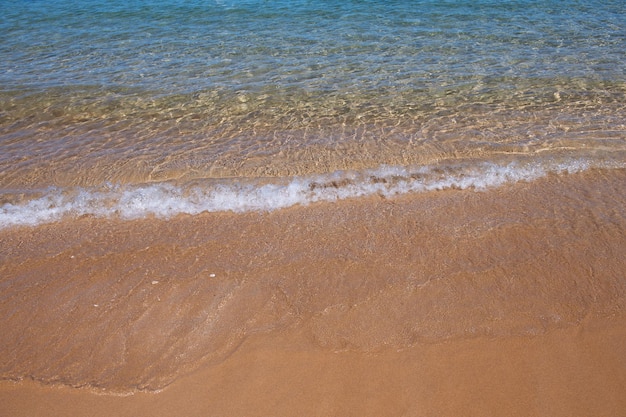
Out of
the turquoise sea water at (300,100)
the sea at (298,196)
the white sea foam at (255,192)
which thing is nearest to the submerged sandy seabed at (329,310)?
the sea at (298,196)

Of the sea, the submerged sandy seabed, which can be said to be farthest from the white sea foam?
the submerged sandy seabed

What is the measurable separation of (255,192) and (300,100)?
9.10ft

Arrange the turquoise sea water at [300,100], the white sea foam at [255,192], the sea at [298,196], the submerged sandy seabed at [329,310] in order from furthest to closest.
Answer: the turquoise sea water at [300,100] < the white sea foam at [255,192] < the sea at [298,196] < the submerged sandy seabed at [329,310]

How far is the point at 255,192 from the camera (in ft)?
15.2

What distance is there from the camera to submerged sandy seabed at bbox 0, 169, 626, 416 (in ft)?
8.82

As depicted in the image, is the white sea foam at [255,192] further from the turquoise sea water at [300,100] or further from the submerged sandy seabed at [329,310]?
the submerged sandy seabed at [329,310]

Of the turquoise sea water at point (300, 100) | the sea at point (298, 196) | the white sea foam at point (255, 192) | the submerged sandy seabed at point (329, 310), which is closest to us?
the submerged sandy seabed at point (329, 310)

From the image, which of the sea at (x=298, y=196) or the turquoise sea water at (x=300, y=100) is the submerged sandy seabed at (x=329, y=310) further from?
the turquoise sea water at (x=300, y=100)

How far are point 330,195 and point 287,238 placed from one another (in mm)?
812

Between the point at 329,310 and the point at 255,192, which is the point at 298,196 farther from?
the point at 329,310

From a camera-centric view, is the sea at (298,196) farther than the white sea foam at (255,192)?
No

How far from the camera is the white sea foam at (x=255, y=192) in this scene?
14.4 feet

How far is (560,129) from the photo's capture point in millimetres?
5781

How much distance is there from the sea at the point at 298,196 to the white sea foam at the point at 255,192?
1.0 inches
